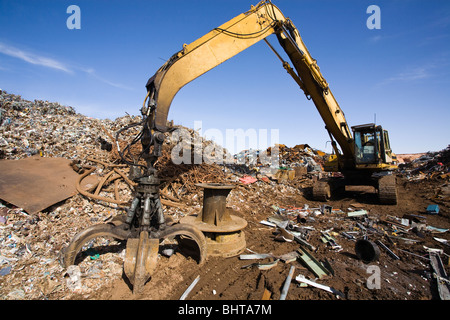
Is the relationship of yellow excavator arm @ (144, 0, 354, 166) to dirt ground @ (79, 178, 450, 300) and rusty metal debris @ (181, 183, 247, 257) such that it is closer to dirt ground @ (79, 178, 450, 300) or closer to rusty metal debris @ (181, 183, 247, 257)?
rusty metal debris @ (181, 183, 247, 257)

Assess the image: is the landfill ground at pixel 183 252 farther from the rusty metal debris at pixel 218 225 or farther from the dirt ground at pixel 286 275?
the rusty metal debris at pixel 218 225

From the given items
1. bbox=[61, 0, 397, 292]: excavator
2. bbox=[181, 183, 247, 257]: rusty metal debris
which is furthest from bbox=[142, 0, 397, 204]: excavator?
bbox=[181, 183, 247, 257]: rusty metal debris

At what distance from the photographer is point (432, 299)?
2.86 meters

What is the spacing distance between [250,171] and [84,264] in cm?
864

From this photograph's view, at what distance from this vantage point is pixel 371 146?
792 centimetres

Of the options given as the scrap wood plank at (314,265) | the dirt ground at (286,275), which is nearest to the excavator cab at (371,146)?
the dirt ground at (286,275)

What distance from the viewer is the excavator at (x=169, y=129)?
2.94 metres

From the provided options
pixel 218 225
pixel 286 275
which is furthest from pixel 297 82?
pixel 286 275

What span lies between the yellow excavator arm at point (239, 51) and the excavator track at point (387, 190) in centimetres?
128

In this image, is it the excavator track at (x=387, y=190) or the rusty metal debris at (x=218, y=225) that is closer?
the rusty metal debris at (x=218, y=225)

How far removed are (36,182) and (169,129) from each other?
354 cm

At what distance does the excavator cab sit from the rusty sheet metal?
8.72 meters

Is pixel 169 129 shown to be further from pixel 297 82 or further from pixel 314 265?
pixel 297 82

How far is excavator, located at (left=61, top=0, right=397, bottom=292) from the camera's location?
294 centimetres
